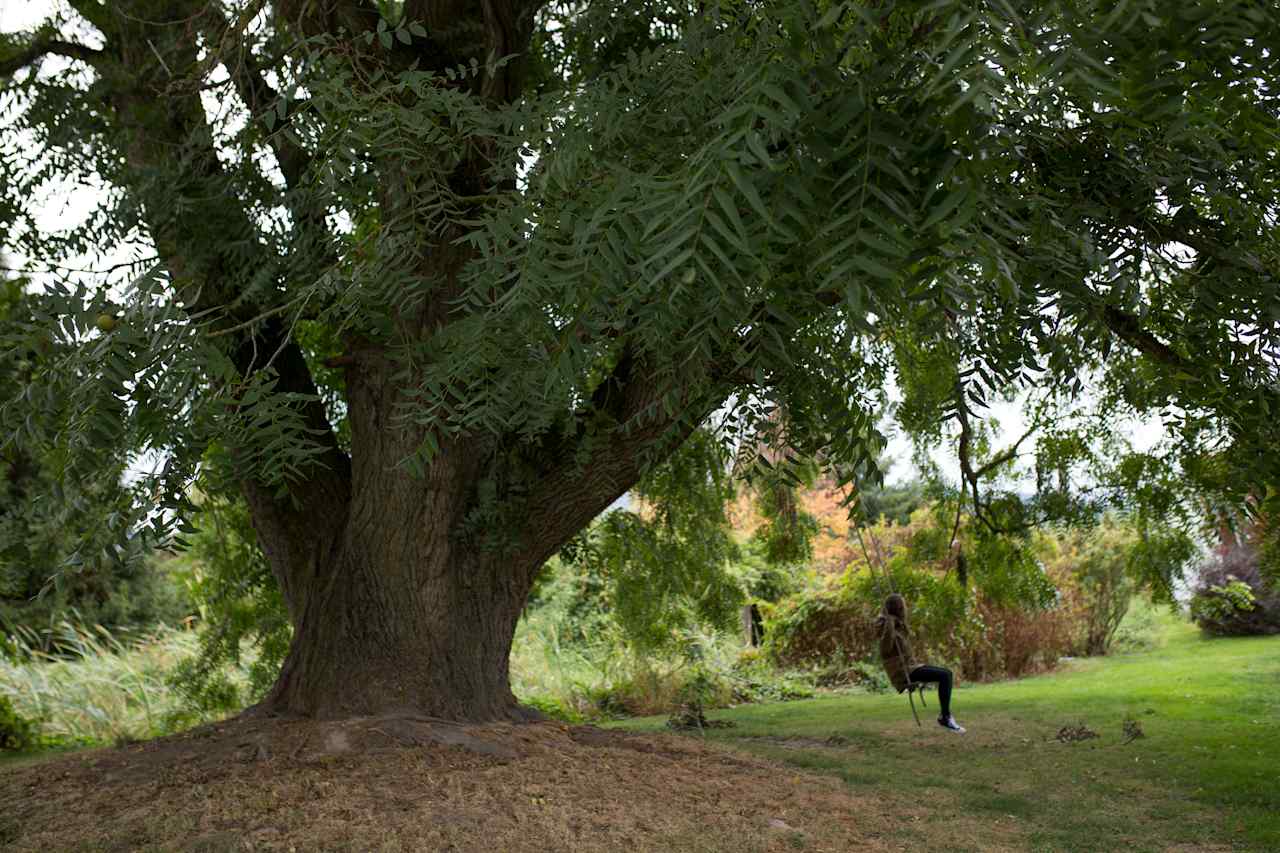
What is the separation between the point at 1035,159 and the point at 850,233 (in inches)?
81.3

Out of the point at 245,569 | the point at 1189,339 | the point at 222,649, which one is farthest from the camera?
the point at 222,649

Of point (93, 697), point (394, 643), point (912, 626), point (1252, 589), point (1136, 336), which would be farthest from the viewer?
point (1252, 589)

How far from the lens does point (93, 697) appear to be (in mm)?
10031

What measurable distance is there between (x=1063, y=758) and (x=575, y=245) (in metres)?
6.41

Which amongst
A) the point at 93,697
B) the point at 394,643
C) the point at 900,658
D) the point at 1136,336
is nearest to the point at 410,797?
the point at 394,643

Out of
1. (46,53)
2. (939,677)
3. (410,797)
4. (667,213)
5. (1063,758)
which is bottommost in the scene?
(1063,758)

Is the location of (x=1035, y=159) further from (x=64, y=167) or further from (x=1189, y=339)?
(x=64, y=167)

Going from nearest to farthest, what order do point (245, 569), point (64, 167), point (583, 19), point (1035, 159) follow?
point (1035, 159)
point (583, 19)
point (64, 167)
point (245, 569)

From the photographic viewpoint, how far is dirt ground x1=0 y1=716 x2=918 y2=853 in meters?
4.04

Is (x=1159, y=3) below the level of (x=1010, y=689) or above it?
above

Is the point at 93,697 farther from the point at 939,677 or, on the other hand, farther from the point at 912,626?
the point at 912,626

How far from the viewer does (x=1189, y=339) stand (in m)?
3.64

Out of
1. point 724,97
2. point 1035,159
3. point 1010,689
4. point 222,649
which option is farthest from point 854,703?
point 724,97

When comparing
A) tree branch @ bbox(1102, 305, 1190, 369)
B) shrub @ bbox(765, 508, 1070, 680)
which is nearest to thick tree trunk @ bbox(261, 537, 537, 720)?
tree branch @ bbox(1102, 305, 1190, 369)
